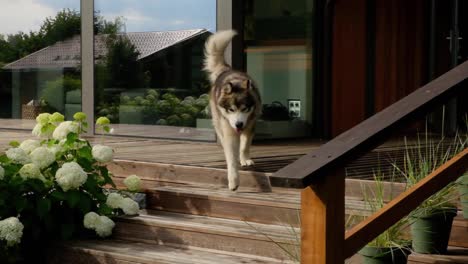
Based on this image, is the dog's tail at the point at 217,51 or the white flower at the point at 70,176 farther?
the dog's tail at the point at 217,51

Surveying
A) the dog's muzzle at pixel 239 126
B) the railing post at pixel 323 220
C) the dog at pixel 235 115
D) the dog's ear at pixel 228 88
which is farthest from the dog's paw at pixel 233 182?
the railing post at pixel 323 220

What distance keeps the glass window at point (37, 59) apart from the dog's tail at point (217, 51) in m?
2.71

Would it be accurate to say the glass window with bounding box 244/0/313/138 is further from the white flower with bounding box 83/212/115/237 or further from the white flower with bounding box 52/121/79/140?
the white flower with bounding box 83/212/115/237

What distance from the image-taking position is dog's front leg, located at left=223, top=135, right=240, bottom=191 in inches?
188

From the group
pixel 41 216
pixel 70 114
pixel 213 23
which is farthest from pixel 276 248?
pixel 70 114

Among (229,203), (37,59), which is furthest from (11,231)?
(37,59)

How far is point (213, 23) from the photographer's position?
6.89 meters

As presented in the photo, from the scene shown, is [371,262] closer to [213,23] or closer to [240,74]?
[240,74]

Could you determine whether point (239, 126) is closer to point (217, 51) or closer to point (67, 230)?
point (217, 51)

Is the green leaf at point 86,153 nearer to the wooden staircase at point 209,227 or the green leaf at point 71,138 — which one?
the green leaf at point 71,138

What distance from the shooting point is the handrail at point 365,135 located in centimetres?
239

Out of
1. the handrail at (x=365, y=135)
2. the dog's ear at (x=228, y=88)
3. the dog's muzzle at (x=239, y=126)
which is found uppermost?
the dog's ear at (x=228, y=88)

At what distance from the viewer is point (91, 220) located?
176 inches

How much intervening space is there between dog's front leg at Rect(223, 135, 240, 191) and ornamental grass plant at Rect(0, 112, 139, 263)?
0.62 m
